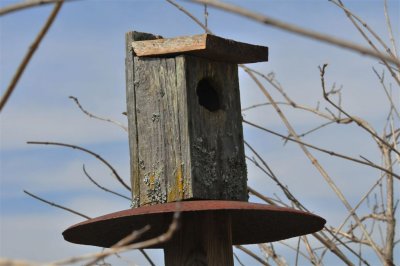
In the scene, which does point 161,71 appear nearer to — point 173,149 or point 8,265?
point 173,149

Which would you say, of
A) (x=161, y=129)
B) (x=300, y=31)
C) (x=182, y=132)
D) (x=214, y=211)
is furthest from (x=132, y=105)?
(x=300, y=31)

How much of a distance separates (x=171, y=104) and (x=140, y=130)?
0.19 m

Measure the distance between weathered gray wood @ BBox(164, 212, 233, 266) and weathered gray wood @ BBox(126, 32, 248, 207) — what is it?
0.33 feet

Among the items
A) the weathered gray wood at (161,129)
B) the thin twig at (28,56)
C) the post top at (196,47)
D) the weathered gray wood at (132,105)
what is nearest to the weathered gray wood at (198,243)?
the weathered gray wood at (161,129)

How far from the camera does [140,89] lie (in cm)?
370

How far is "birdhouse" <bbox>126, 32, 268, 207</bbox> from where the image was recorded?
354 cm

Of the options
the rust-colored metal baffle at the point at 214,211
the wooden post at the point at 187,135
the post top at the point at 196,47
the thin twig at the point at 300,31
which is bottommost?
the thin twig at the point at 300,31

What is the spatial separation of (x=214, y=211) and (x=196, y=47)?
662mm

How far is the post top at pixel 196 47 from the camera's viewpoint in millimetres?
3572

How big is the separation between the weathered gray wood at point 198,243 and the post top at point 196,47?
0.66 meters

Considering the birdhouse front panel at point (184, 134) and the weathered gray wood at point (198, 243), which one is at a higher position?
the birdhouse front panel at point (184, 134)

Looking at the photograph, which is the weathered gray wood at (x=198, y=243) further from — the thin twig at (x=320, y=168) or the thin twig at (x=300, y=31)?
the thin twig at (x=300, y=31)

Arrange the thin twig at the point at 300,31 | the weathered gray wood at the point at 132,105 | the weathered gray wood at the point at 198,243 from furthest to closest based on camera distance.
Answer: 1. the weathered gray wood at the point at 132,105
2. the weathered gray wood at the point at 198,243
3. the thin twig at the point at 300,31

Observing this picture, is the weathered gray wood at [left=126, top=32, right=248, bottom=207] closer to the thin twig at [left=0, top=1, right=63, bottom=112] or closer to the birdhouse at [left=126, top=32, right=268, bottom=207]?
the birdhouse at [left=126, top=32, right=268, bottom=207]
